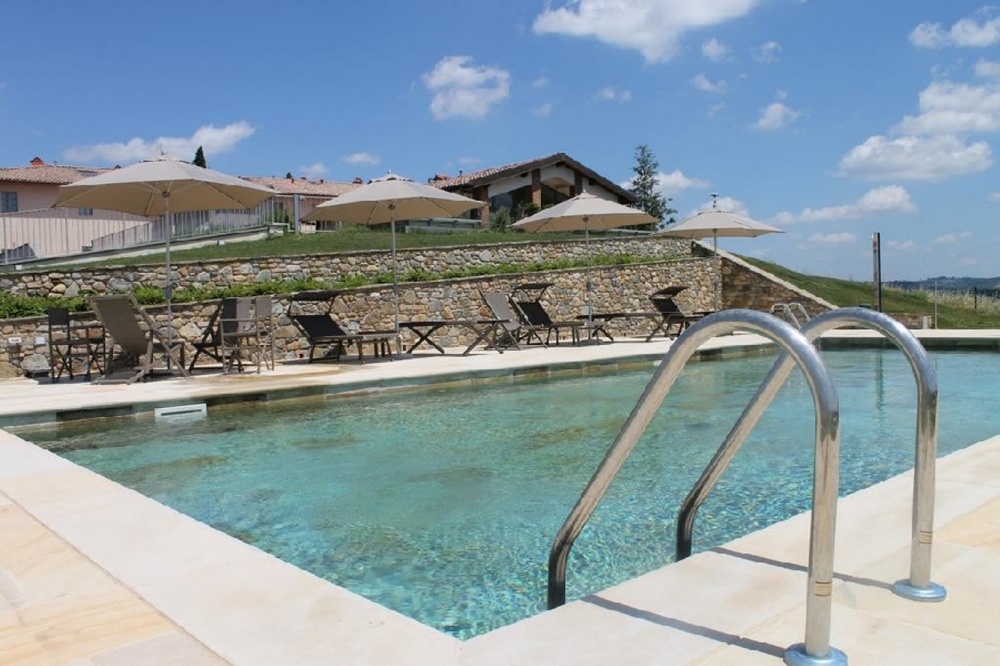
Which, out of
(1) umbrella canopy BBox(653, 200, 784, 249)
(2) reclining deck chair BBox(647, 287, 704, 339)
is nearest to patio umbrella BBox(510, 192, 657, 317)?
(1) umbrella canopy BBox(653, 200, 784, 249)

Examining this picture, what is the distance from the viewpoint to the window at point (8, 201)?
121ft

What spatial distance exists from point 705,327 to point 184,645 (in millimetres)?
1565

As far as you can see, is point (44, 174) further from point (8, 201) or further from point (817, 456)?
point (817, 456)

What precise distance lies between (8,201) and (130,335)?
33.1 meters

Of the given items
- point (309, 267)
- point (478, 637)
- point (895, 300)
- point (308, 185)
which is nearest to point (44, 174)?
point (308, 185)

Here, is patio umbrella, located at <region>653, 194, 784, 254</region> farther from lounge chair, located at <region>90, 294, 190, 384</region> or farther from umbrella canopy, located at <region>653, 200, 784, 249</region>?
lounge chair, located at <region>90, 294, 190, 384</region>

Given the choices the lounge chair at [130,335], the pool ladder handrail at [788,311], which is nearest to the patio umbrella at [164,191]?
the lounge chair at [130,335]

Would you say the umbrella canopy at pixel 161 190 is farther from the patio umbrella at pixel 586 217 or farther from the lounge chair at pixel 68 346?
the patio umbrella at pixel 586 217

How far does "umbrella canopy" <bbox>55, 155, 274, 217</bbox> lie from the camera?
10.2m

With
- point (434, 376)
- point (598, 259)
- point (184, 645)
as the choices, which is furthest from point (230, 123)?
point (184, 645)

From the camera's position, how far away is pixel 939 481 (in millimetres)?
3768

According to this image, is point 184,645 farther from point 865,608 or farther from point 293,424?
point 293,424

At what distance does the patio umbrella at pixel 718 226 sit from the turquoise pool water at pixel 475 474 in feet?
27.4

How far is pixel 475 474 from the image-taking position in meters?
5.04
